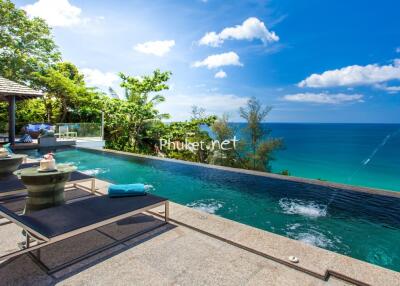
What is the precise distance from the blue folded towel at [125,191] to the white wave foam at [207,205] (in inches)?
84.3

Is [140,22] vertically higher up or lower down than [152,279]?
higher up

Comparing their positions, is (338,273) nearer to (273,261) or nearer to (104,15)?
(273,261)

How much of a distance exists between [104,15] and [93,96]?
27.3 ft

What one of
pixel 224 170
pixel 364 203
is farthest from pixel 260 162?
pixel 364 203

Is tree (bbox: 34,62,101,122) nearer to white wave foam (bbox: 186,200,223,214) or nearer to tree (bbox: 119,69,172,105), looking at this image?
tree (bbox: 119,69,172,105)

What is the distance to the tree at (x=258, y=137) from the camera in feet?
49.3

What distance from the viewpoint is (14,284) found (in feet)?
8.71

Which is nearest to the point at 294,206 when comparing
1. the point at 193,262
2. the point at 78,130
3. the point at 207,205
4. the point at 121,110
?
the point at 207,205

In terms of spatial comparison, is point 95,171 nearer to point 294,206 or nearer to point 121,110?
point 294,206

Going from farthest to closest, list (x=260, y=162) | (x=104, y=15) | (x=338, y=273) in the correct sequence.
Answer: (x=260, y=162), (x=104, y=15), (x=338, y=273)

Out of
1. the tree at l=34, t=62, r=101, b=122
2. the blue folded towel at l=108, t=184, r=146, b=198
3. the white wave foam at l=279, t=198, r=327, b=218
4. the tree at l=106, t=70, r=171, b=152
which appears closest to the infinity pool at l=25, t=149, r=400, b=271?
the white wave foam at l=279, t=198, r=327, b=218

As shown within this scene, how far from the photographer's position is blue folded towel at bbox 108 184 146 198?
14.2ft

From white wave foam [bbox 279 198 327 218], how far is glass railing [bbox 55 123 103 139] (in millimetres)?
14881

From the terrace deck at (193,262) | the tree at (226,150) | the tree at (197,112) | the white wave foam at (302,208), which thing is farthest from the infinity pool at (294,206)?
the tree at (197,112)
